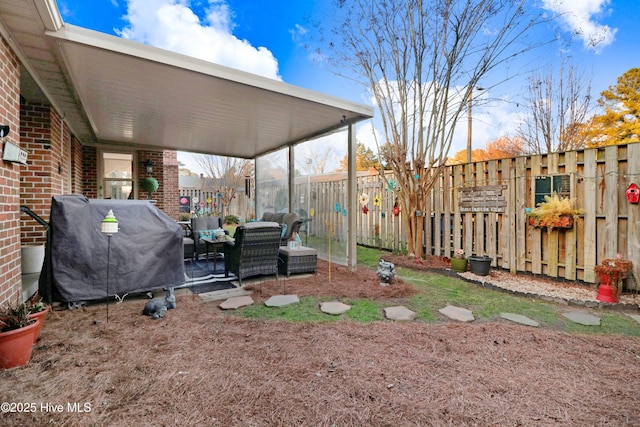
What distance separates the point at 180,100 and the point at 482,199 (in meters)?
5.38

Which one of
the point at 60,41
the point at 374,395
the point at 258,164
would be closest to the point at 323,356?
the point at 374,395

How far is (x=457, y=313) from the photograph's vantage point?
3.29 m

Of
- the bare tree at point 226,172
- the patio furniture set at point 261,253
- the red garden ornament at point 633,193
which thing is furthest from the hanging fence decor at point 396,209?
the bare tree at point 226,172

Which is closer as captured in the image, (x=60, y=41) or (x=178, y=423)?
(x=178, y=423)

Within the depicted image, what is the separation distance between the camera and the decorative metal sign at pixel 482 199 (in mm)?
5094

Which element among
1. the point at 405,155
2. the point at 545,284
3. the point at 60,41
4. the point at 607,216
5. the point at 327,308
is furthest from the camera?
the point at 405,155

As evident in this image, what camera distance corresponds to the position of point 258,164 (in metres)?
9.04

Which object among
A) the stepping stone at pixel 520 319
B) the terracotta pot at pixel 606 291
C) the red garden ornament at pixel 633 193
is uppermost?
the red garden ornament at pixel 633 193

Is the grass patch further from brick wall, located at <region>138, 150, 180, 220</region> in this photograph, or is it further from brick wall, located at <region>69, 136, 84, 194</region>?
brick wall, located at <region>138, 150, 180, 220</region>

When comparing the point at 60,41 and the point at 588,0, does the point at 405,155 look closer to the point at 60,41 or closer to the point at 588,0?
the point at 588,0

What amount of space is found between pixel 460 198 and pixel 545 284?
2033 millimetres

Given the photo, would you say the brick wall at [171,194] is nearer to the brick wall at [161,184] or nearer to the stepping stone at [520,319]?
the brick wall at [161,184]

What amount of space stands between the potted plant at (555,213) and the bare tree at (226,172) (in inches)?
505

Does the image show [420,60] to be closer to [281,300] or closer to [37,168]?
[281,300]
